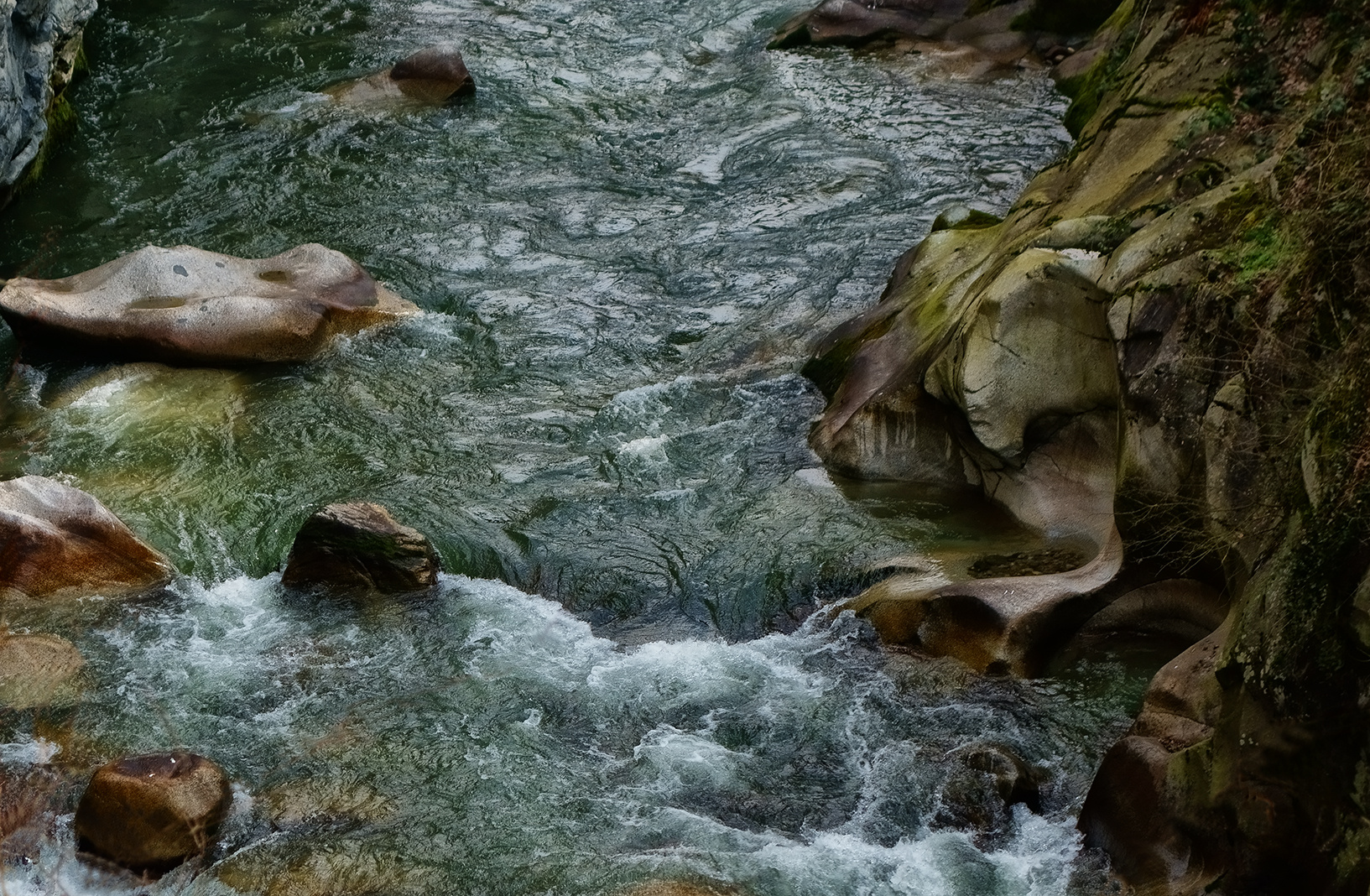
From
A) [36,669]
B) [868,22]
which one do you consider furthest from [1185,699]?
[868,22]

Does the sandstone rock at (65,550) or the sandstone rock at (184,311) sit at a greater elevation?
the sandstone rock at (184,311)

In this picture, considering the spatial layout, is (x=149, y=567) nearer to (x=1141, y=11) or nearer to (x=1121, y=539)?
(x=1121, y=539)

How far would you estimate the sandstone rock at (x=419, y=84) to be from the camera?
16984 millimetres

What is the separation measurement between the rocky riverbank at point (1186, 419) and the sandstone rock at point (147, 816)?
3984 millimetres

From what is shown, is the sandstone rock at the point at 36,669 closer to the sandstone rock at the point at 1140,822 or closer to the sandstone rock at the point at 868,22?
the sandstone rock at the point at 1140,822

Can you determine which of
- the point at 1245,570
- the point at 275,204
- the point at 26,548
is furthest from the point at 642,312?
the point at 1245,570

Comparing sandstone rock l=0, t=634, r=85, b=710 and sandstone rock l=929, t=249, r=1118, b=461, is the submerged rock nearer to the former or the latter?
sandstone rock l=929, t=249, r=1118, b=461

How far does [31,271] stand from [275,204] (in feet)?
8.15

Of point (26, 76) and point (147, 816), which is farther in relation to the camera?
point (26, 76)

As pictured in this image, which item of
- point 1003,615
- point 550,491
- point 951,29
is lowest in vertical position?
point 550,491

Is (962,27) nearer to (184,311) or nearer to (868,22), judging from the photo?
(868,22)

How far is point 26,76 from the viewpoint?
45.9 feet

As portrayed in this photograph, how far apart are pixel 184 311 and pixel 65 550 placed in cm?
316

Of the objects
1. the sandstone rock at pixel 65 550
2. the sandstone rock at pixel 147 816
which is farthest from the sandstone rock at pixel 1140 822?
the sandstone rock at pixel 65 550
